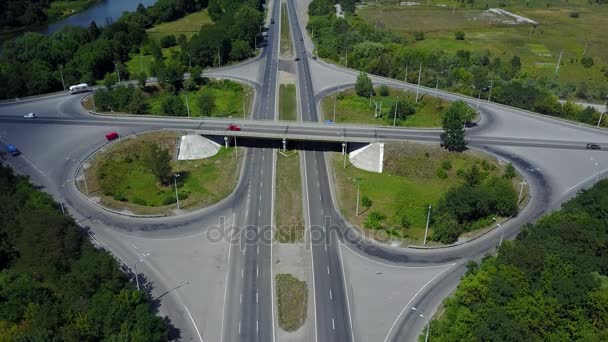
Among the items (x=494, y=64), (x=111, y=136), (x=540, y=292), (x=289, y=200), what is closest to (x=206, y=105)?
(x=111, y=136)

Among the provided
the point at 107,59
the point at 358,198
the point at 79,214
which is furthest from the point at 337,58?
the point at 79,214

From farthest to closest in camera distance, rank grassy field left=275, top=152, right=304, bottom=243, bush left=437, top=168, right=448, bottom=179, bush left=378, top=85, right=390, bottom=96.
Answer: bush left=378, top=85, right=390, bottom=96 < bush left=437, top=168, right=448, bottom=179 < grassy field left=275, top=152, right=304, bottom=243

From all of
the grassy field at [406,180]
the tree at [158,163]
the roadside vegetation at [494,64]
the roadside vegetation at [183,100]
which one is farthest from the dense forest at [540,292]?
the roadside vegetation at [183,100]

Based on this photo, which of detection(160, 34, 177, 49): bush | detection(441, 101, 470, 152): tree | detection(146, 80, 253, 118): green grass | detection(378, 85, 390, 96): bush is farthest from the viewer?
detection(160, 34, 177, 49): bush

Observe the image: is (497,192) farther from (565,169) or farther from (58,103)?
(58,103)

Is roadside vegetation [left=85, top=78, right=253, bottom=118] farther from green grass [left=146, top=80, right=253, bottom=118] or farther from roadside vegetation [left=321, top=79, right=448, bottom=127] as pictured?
roadside vegetation [left=321, top=79, right=448, bottom=127]

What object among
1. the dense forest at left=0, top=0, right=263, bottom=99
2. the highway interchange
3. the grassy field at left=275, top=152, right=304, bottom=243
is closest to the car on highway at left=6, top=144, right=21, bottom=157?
the highway interchange
